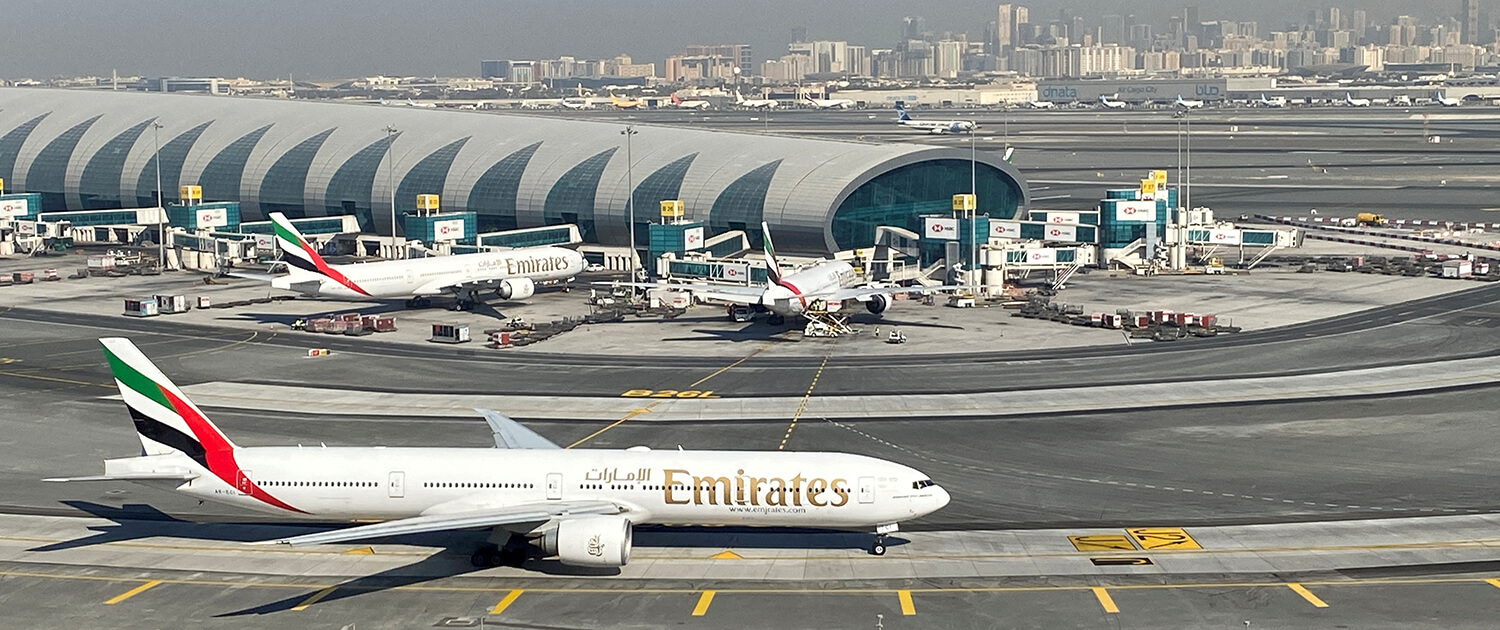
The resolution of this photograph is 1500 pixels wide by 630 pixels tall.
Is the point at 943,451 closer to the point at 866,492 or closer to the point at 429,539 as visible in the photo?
the point at 866,492

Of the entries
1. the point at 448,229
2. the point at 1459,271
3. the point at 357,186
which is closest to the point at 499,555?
the point at 448,229

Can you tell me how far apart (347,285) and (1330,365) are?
2571 inches

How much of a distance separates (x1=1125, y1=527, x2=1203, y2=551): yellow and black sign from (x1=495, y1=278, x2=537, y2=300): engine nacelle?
69.7 m

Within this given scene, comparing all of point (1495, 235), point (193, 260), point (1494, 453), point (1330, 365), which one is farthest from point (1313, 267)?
point (193, 260)

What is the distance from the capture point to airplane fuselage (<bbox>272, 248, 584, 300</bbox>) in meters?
110

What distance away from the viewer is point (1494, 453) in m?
65.9

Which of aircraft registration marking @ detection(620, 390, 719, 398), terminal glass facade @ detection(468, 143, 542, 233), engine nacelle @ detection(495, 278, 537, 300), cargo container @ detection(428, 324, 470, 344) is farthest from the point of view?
terminal glass facade @ detection(468, 143, 542, 233)

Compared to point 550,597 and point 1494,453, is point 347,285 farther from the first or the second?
point 1494,453

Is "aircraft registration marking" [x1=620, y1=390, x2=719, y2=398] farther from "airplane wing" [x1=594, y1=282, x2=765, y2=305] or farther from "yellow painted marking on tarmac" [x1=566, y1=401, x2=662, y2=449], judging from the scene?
"airplane wing" [x1=594, y1=282, x2=765, y2=305]

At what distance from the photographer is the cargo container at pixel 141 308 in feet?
373

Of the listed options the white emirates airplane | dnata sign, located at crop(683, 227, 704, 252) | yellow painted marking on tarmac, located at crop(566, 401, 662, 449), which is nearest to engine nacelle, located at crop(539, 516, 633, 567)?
the white emirates airplane

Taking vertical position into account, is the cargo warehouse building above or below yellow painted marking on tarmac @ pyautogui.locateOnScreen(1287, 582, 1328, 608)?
above

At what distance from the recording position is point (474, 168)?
15325cm

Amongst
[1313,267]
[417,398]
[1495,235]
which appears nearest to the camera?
[417,398]
